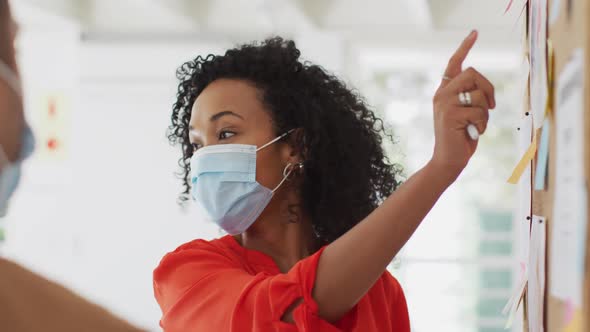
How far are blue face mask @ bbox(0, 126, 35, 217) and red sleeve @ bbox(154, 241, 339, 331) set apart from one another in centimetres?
71

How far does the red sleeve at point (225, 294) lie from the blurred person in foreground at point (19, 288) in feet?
2.19

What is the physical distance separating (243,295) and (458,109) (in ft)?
1.76

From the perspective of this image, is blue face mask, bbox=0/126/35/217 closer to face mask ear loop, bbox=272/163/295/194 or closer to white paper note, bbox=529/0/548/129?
white paper note, bbox=529/0/548/129

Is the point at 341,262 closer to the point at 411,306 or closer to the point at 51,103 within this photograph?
the point at 51,103

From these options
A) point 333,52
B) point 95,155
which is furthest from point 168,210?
point 333,52

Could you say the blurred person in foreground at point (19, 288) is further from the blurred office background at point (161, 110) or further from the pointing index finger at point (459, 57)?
the blurred office background at point (161, 110)

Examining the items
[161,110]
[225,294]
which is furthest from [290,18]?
[225,294]

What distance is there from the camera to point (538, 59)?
1181 millimetres

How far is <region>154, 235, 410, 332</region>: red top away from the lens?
1375 millimetres

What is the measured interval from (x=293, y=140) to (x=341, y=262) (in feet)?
1.88

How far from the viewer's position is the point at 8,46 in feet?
2.32

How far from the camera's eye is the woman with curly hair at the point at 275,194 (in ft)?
4.54

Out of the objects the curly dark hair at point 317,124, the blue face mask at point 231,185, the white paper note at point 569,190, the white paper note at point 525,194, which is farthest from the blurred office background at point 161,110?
the white paper note at point 569,190

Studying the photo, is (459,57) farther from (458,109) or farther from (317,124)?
(317,124)
